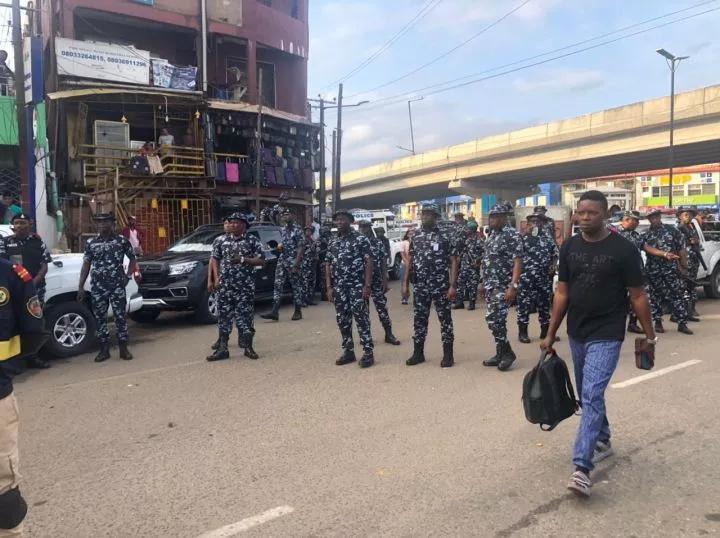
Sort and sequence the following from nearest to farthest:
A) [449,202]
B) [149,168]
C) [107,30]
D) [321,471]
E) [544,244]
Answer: [321,471]
[544,244]
[149,168]
[107,30]
[449,202]

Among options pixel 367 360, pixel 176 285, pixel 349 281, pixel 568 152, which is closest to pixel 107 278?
pixel 176 285

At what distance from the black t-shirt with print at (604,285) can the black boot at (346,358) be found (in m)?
3.60

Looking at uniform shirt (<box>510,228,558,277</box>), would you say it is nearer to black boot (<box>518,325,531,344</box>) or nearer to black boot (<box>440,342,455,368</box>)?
black boot (<box>518,325,531,344</box>)

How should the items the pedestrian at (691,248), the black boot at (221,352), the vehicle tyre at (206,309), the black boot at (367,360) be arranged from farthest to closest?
1. the vehicle tyre at (206,309)
2. the pedestrian at (691,248)
3. the black boot at (221,352)
4. the black boot at (367,360)

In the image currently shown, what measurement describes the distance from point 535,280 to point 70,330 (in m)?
6.03

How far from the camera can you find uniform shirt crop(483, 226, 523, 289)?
6543mm

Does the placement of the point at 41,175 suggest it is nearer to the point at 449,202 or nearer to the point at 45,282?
the point at 45,282

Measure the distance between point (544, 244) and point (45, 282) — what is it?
647cm

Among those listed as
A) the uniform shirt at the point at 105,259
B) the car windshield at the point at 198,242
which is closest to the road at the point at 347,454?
the uniform shirt at the point at 105,259

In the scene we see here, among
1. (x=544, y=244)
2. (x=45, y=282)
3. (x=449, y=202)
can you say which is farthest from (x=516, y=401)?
(x=449, y=202)

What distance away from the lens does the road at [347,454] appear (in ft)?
10.6

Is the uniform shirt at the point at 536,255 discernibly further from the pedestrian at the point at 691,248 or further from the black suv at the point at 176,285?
the black suv at the point at 176,285

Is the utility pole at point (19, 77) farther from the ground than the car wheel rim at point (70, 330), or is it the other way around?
the utility pole at point (19, 77)

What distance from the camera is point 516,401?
5305mm
